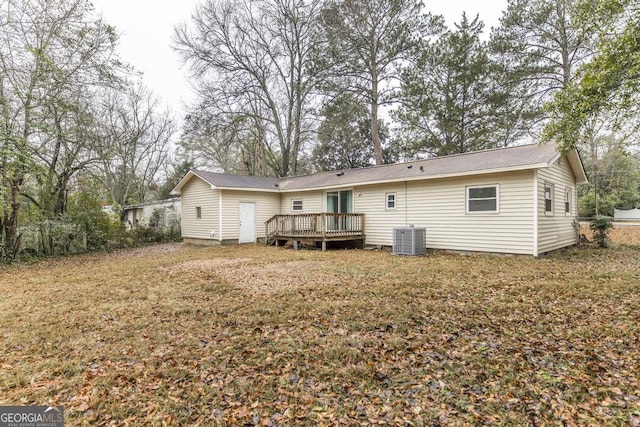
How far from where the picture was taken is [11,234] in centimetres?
1047

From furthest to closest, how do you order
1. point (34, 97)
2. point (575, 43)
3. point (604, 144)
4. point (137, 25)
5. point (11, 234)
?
1. point (604, 144)
2. point (575, 43)
3. point (137, 25)
4. point (11, 234)
5. point (34, 97)

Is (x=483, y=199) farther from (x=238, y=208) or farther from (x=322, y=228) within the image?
(x=238, y=208)

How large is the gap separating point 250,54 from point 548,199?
17966mm

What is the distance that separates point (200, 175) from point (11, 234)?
22.1 ft

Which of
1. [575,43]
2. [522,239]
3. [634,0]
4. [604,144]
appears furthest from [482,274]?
[604,144]

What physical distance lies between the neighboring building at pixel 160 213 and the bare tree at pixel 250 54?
6.11m

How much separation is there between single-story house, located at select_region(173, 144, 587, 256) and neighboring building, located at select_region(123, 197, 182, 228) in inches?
101

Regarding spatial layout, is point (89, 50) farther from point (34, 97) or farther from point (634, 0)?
point (634, 0)

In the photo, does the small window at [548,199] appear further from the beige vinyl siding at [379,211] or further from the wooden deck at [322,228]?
the wooden deck at [322,228]

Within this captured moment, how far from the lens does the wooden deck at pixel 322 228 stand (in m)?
12.0

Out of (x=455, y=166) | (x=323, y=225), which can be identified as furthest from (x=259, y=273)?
(x=455, y=166)

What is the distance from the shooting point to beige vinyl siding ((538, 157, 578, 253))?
9148 millimetres

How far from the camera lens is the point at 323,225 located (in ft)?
38.8

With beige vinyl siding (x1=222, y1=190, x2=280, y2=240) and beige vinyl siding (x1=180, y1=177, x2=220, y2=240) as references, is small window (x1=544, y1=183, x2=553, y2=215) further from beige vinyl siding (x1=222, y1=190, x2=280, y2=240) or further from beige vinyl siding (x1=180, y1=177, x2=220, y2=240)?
beige vinyl siding (x1=180, y1=177, x2=220, y2=240)
